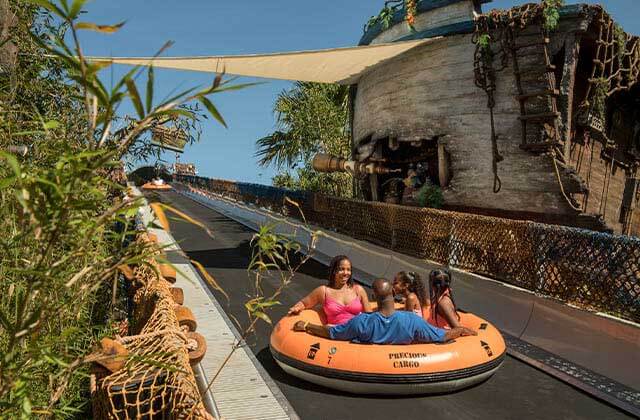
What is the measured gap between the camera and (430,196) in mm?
14500

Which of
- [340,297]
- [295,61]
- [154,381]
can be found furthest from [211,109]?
[295,61]

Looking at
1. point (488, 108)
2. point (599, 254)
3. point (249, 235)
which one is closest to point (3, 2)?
point (599, 254)

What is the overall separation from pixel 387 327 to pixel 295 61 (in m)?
9.30

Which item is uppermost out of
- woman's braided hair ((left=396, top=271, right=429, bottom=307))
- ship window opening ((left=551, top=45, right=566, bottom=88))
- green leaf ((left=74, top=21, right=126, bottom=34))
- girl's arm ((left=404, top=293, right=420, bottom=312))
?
ship window opening ((left=551, top=45, right=566, bottom=88))

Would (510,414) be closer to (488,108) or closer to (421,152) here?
(488,108)

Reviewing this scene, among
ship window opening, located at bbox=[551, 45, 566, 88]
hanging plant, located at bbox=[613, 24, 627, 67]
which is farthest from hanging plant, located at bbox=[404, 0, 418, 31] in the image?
hanging plant, located at bbox=[613, 24, 627, 67]

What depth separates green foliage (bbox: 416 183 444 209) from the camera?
1439cm

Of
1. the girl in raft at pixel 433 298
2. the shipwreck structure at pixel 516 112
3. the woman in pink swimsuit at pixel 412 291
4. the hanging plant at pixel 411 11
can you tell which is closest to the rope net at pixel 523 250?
the shipwreck structure at pixel 516 112

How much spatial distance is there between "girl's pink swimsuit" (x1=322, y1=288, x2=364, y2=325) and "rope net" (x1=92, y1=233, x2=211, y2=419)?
121 inches

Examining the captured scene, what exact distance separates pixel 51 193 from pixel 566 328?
7299 mm

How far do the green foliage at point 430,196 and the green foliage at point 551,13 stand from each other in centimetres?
482

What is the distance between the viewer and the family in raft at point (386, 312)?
6.28 metres

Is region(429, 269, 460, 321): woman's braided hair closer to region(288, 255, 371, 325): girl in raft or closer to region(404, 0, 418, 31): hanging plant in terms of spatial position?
region(288, 255, 371, 325): girl in raft

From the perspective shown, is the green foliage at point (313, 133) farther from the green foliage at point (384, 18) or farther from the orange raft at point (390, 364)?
the orange raft at point (390, 364)
